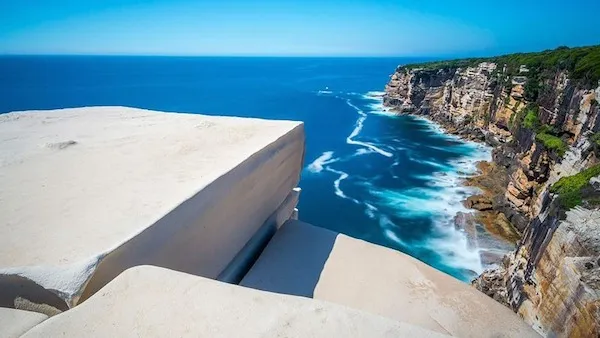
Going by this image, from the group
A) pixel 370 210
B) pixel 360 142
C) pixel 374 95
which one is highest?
pixel 374 95

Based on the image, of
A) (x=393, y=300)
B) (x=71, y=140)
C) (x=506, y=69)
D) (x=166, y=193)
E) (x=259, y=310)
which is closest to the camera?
(x=259, y=310)

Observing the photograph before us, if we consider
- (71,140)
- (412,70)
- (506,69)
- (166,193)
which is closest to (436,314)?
(166,193)

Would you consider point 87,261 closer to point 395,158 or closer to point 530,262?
point 530,262

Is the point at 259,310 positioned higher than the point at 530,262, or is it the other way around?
the point at 259,310

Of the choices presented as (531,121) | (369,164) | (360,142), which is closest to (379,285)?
(531,121)

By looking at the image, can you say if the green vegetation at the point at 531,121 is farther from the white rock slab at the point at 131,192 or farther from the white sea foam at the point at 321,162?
the white rock slab at the point at 131,192

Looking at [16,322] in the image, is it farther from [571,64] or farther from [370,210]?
[571,64]

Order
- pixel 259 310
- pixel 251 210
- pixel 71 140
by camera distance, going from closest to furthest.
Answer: pixel 259 310, pixel 251 210, pixel 71 140

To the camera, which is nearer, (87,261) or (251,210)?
(87,261)

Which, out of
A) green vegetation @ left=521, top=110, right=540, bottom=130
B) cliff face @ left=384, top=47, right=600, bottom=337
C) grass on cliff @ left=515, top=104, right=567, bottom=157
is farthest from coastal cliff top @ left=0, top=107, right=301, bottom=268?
green vegetation @ left=521, top=110, right=540, bottom=130
